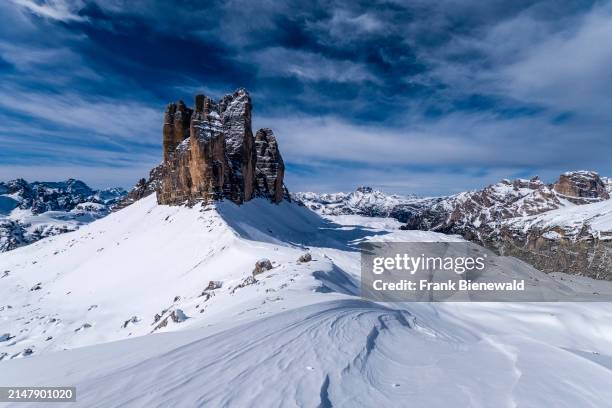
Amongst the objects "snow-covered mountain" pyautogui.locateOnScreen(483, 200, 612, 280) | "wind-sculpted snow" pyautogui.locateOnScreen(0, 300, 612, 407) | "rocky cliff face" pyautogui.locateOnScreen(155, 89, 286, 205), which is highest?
"rocky cliff face" pyautogui.locateOnScreen(155, 89, 286, 205)

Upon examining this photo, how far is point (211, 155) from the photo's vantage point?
59.8 m

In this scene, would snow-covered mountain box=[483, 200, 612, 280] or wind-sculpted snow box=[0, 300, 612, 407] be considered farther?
snow-covered mountain box=[483, 200, 612, 280]

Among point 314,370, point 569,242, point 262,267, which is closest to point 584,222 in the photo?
point 569,242

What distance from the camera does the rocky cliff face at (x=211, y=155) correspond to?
195 ft

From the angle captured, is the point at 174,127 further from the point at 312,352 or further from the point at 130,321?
the point at 312,352

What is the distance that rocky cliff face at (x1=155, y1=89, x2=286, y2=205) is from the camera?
59.5 metres

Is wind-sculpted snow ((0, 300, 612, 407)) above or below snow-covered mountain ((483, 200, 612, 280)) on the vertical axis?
above

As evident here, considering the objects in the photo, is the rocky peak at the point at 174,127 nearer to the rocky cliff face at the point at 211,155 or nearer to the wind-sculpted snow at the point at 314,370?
the rocky cliff face at the point at 211,155

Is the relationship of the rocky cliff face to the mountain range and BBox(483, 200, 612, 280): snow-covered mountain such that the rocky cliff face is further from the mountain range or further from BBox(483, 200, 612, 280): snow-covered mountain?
BBox(483, 200, 612, 280): snow-covered mountain

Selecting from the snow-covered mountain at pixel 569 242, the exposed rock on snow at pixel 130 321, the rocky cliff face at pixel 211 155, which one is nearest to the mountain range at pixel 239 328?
the rocky cliff face at pixel 211 155

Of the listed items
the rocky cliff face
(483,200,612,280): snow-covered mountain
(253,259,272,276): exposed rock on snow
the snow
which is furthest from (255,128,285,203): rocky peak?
the snow

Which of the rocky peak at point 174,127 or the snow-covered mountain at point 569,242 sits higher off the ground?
the rocky peak at point 174,127

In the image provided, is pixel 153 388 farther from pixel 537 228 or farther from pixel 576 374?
pixel 537 228

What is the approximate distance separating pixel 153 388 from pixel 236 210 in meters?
54.2
